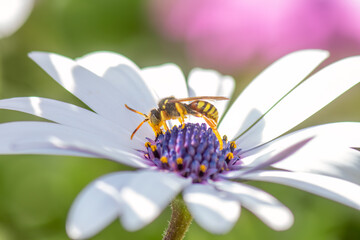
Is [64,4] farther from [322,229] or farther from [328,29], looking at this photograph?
[322,229]

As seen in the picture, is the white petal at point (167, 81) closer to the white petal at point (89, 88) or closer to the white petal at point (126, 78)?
the white petal at point (126, 78)

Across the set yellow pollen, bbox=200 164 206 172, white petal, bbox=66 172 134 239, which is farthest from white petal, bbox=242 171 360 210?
white petal, bbox=66 172 134 239

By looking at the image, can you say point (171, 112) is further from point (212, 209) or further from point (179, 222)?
point (212, 209)

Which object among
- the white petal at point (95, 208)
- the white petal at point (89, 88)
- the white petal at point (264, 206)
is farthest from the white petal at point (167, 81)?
the white petal at point (95, 208)

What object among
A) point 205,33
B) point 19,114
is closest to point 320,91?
point 205,33

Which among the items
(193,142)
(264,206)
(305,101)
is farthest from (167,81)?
(264,206)
